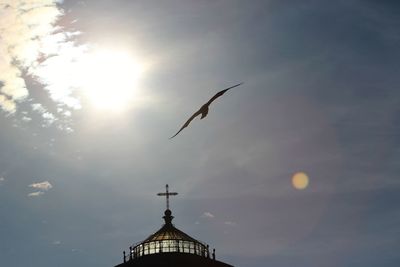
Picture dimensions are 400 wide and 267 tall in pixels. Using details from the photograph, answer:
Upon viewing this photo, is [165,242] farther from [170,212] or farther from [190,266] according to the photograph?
[170,212]

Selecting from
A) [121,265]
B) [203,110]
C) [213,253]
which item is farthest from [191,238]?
A: [203,110]

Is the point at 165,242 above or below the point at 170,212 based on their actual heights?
below

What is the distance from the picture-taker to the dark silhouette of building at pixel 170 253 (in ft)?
155

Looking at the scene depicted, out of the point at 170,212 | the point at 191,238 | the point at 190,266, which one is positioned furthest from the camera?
the point at 170,212

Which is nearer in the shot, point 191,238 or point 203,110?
point 203,110

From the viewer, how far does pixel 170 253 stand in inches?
1877

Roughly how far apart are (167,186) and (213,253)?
39.4 ft

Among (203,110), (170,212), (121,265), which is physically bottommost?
(203,110)

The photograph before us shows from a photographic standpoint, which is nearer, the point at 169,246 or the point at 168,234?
the point at 169,246

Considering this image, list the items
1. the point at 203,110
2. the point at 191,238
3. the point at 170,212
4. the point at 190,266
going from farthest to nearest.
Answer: the point at 170,212
the point at 191,238
the point at 190,266
the point at 203,110

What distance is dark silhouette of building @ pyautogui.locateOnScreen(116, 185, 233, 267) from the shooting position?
47.3m

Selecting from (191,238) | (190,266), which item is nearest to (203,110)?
(190,266)

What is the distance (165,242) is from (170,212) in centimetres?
705

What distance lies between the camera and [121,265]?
1939 inches
